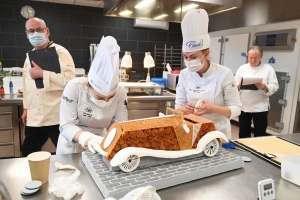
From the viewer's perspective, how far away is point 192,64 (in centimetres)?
147

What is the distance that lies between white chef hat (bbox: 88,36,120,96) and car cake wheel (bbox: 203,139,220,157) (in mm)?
522

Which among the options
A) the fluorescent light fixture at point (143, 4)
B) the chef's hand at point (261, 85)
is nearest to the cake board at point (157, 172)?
the fluorescent light fixture at point (143, 4)

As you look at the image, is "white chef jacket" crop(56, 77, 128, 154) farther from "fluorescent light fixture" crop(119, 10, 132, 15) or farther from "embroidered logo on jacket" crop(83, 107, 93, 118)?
"fluorescent light fixture" crop(119, 10, 132, 15)

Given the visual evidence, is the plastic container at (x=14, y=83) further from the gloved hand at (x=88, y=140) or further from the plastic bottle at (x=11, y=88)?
the gloved hand at (x=88, y=140)

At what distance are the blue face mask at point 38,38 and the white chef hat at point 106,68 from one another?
1.15m

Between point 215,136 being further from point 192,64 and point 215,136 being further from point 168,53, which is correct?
point 168,53

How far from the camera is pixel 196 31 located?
143 cm

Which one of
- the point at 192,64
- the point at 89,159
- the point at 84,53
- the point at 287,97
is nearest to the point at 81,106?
the point at 89,159

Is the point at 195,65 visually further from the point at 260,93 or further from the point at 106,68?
the point at 260,93

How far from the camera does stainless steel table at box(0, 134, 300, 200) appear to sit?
0.85m

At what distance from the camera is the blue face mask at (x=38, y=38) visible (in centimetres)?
206

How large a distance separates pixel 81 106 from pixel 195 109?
654mm

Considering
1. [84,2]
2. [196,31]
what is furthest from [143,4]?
[84,2]

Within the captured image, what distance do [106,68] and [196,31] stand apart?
2.00ft
